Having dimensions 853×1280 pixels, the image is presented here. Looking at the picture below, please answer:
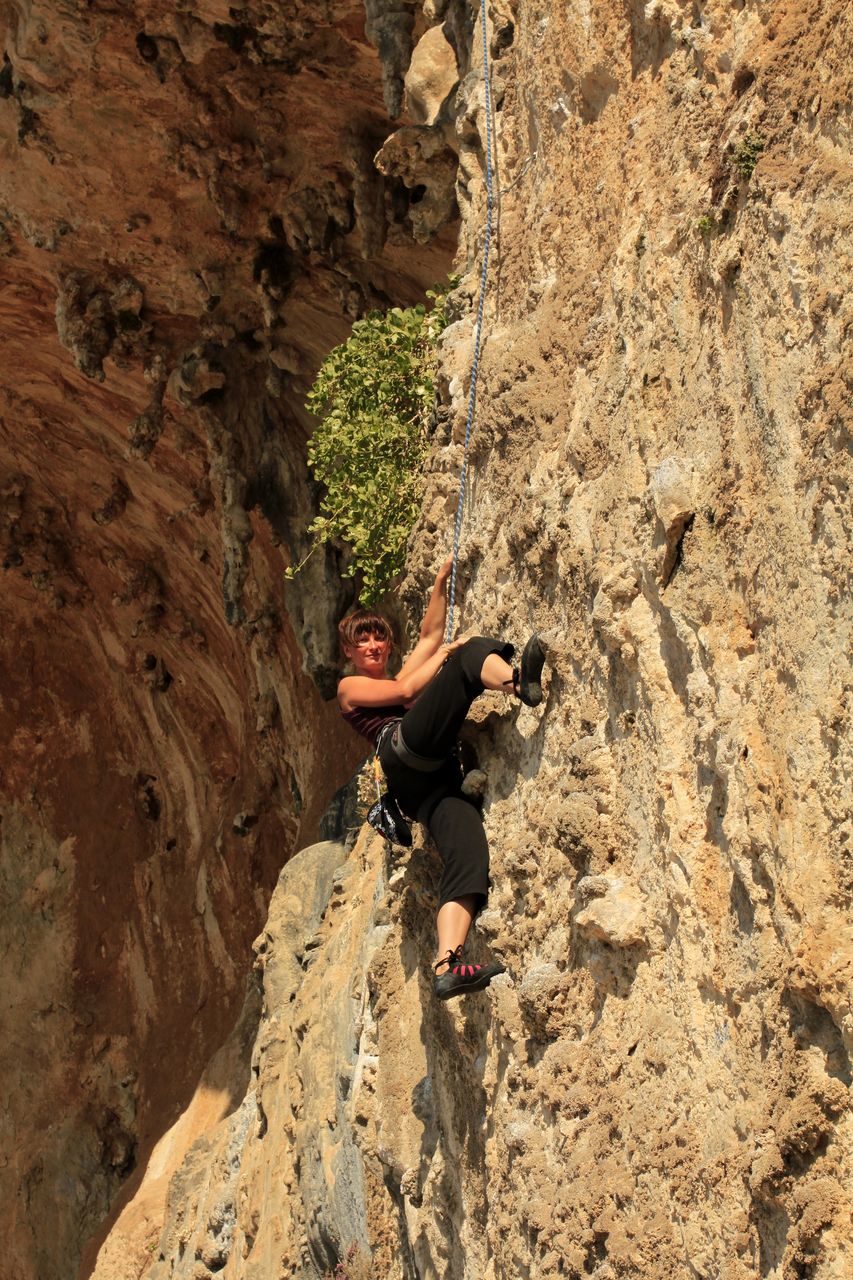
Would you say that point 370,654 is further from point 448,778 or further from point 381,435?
point 381,435

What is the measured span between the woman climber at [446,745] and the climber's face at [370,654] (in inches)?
5.9

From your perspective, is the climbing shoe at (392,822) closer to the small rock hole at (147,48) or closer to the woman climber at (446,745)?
the woman climber at (446,745)

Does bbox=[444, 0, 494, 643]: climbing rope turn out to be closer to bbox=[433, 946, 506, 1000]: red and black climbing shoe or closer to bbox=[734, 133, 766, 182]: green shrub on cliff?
bbox=[433, 946, 506, 1000]: red and black climbing shoe

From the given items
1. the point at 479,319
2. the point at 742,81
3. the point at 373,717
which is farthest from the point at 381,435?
the point at 742,81

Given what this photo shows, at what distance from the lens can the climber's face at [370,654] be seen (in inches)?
220

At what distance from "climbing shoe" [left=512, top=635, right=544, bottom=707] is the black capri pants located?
21cm

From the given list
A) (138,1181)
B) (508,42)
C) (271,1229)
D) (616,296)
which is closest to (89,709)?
(138,1181)

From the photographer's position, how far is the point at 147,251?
401 inches

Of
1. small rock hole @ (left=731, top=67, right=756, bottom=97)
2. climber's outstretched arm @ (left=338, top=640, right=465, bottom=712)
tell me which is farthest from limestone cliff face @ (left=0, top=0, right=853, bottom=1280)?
climber's outstretched arm @ (left=338, top=640, right=465, bottom=712)

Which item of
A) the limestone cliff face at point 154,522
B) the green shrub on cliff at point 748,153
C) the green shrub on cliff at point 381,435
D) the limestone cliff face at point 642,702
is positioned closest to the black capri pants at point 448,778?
the limestone cliff face at point 642,702

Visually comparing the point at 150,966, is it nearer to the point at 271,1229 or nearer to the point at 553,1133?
the point at 271,1229

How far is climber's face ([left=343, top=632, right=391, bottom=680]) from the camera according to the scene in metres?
5.58

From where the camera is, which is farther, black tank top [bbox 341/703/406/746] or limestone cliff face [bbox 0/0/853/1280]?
A: black tank top [bbox 341/703/406/746]

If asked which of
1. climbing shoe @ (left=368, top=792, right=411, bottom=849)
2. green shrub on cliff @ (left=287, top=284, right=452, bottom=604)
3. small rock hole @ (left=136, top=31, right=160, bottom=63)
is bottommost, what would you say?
climbing shoe @ (left=368, top=792, right=411, bottom=849)
